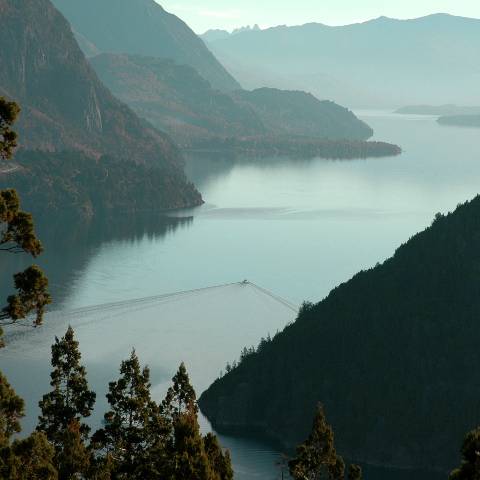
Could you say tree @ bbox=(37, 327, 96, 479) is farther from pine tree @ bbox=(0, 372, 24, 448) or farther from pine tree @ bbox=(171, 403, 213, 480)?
pine tree @ bbox=(171, 403, 213, 480)

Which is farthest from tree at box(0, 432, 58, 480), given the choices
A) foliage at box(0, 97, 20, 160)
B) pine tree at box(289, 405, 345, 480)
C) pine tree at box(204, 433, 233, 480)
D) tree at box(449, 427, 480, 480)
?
tree at box(449, 427, 480, 480)

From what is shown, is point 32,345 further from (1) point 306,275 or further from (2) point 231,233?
(2) point 231,233

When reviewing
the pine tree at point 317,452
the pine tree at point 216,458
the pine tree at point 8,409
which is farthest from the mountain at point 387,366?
the pine tree at point 8,409

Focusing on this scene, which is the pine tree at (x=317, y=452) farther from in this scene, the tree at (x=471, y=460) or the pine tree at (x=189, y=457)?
the tree at (x=471, y=460)

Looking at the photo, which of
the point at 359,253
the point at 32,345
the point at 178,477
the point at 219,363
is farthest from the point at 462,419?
the point at 359,253

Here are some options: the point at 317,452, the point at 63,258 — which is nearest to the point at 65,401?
the point at 317,452
